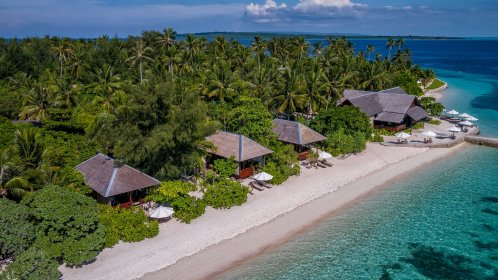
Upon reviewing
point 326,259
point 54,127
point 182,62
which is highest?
point 182,62

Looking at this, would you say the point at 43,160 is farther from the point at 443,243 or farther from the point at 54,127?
the point at 443,243

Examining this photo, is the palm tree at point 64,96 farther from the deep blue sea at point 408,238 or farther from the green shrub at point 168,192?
the deep blue sea at point 408,238

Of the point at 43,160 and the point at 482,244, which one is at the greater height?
the point at 43,160

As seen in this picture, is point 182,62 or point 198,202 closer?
point 198,202

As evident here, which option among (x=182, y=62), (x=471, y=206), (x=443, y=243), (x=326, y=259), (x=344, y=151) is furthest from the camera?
(x=182, y=62)

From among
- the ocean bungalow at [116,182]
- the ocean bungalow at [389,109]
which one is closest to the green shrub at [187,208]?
the ocean bungalow at [116,182]

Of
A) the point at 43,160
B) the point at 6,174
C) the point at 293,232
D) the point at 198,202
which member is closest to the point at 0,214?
the point at 6,174

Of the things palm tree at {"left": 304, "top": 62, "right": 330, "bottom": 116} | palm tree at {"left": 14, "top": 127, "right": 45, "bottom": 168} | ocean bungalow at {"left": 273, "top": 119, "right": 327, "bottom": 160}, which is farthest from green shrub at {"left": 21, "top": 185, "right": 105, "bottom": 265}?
palm tree at {"left": 304, "top": 62, "right": 330, "bottom": 116}

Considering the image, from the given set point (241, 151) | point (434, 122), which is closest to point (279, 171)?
point (241, 151)
